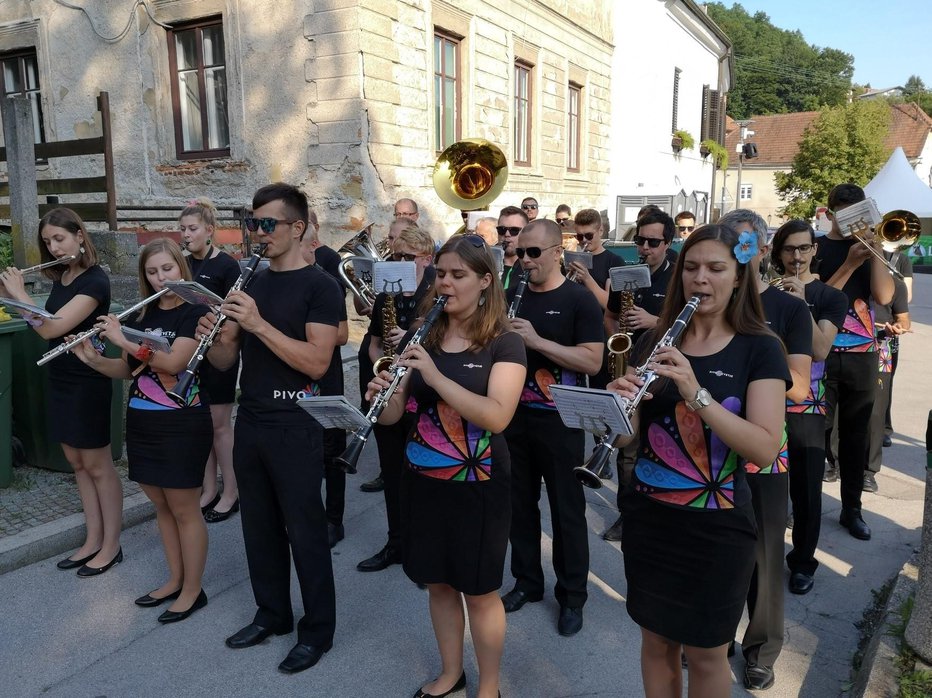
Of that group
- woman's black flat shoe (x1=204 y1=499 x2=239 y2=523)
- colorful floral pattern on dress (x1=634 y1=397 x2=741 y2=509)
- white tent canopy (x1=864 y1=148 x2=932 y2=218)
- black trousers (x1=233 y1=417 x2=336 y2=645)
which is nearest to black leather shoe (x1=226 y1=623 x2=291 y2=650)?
black trousers (x1=233 y1=417 x2=336 y2=645)

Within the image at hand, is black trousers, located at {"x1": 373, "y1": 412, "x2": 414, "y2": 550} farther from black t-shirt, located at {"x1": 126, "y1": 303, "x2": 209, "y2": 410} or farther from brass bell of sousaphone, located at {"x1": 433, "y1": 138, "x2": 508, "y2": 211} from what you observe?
brass bell of sousaphone, located at {"x1": 433, "y1": 138, "x2": 508, "y2": 211}

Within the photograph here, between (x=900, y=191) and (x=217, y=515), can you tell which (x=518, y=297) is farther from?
(x=900, y=191)

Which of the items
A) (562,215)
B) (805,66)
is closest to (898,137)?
(805,66)

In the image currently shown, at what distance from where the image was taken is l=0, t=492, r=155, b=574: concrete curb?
4.16 metres

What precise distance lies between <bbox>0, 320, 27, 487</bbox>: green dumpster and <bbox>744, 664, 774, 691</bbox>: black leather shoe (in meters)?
4.77

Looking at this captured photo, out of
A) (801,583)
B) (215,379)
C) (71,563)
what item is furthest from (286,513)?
(801,583)

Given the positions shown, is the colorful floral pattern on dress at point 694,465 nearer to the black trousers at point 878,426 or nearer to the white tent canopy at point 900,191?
the white tent canopy at point 900,191

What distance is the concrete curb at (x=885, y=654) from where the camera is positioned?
9.09ft

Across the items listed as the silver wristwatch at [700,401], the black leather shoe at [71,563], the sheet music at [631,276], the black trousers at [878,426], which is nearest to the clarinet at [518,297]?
the sheet music at [631,276]

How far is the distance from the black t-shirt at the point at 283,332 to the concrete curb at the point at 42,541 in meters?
2.08

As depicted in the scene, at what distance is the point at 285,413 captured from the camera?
3.14 meters

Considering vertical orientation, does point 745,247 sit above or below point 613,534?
above

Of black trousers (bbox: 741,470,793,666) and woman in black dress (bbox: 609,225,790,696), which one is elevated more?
woman in black dress (bbox: 609,225,790,696)

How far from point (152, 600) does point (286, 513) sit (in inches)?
44.9
